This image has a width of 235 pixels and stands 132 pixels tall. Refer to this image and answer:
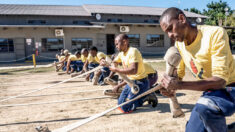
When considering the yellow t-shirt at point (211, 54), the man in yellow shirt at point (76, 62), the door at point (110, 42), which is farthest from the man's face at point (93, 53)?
the door at point (110, 42)

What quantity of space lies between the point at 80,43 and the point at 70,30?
5.69 feet

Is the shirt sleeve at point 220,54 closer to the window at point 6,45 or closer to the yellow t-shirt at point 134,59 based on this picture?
the yellow t-shirt at point 134,59

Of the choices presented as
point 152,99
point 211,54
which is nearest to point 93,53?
point 152,99

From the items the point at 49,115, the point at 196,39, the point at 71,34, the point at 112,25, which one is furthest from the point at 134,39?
the point at 196,39

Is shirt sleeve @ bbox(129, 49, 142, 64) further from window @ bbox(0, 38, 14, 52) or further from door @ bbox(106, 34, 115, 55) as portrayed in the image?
window @ bbox(0, 38, 14, 52)

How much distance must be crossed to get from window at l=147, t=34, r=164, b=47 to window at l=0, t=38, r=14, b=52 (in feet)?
49.7

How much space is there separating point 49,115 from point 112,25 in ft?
61.0

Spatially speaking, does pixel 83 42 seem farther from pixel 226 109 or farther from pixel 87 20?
pixel 226 109

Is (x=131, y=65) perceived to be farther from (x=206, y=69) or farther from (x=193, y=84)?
(x=193, y=84)

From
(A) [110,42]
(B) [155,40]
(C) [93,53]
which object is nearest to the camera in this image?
(C) [93,53]

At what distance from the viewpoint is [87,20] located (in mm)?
21406

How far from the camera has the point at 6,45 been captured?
1856 cm

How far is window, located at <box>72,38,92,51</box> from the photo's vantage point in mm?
20094

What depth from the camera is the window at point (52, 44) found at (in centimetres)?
1938
